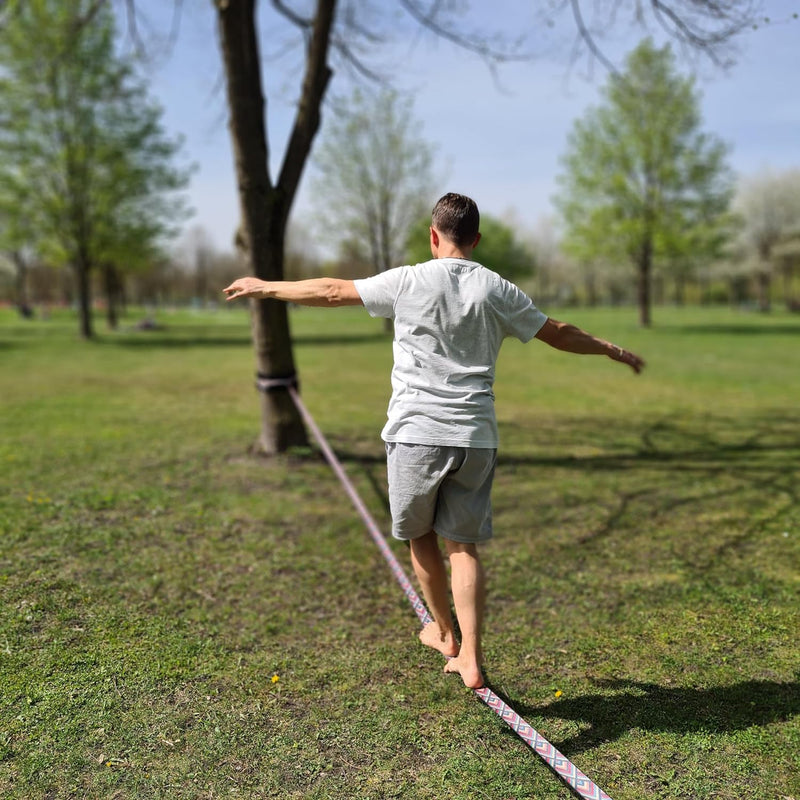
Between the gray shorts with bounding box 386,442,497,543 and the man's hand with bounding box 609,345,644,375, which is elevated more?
the man's hand with bounding box 609,345,644,375

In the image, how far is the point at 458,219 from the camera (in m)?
3.11

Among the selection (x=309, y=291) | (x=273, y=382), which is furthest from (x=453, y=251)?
(x=273, y=382)

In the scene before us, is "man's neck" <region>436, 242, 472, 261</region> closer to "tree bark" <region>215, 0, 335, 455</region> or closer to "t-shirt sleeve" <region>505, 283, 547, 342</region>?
"t-shirt sleeve" <region>505, 283, 547, 342</region>

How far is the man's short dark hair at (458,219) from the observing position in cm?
312

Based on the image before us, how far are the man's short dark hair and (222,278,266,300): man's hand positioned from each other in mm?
848

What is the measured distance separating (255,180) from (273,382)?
7.11ft

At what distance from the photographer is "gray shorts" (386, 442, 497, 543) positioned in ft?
10.2

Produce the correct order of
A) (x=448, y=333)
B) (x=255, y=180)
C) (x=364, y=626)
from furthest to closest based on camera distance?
1. (x=255, y=180)
2. (x=364, y=626)
3. (x=448, y=333)

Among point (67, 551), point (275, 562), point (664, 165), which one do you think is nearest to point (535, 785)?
point (275, 562)

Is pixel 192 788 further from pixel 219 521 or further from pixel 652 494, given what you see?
pixel 652 494

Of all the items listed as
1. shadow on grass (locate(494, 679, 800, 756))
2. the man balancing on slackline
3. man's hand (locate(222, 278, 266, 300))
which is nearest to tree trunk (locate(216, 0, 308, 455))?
man's hand (locate(222, 278, 266, 300))

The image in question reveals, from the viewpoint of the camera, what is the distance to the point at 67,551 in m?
5.04

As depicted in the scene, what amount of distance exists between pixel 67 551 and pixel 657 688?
3.96 meters

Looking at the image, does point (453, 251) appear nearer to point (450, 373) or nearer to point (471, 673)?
point (450, 373)
